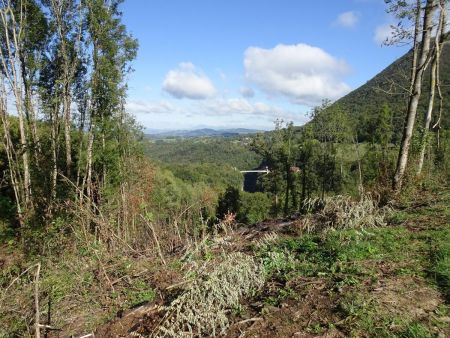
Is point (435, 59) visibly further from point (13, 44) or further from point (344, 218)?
point (13, 44)

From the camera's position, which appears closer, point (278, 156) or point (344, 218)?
point (344, 218)

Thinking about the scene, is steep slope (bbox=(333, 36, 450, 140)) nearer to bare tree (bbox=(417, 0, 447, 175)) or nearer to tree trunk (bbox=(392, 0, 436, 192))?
bare tree (bbox=(417, 0, 447, 175))

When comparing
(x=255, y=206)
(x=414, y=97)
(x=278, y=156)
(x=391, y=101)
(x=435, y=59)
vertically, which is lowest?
(x=255, y=206)

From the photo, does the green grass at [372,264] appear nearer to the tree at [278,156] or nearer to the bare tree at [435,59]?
the bare tree at [435,59]

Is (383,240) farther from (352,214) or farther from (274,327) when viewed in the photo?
(274,327)

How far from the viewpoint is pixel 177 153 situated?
195000 millimetres

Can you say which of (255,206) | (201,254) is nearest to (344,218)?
(201,254)

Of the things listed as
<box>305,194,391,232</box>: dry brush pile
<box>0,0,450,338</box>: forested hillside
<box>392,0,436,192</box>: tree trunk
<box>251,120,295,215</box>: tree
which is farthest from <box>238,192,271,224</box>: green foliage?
<box>305,194,391,232</box>: dry brush pile

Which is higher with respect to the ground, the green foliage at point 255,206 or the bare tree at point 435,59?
the bare tree at point 435,59

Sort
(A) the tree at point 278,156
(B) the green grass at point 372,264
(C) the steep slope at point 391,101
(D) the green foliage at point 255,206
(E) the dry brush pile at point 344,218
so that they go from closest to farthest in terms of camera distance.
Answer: (B) the green grass at point 372,264
(E) the dry brush pile at point 344,218
(A) the tree at point 278,156
(C) the steep slope at point 391,101
(D) the green foliage at point 255,206

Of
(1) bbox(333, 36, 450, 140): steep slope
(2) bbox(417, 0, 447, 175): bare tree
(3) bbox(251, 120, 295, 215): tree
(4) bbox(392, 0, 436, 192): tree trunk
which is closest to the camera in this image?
(4) bbox(392, 0, 436, 192): tree trunk

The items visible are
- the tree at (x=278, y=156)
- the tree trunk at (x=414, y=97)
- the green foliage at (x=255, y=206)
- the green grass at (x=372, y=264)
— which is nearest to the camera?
the green grass at (x=372, y=264)

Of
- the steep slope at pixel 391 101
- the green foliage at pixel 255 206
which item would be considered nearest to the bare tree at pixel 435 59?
the steep slope at pixel 391 101

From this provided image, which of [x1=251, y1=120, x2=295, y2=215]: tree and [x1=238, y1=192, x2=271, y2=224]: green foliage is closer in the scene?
[x1=251, y1=120, x2=295, y2=215]: tree
